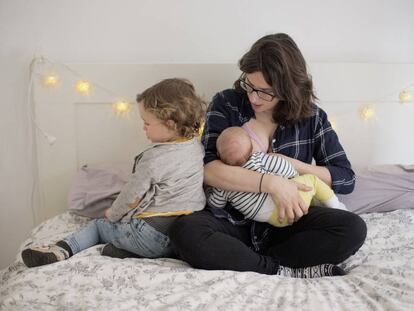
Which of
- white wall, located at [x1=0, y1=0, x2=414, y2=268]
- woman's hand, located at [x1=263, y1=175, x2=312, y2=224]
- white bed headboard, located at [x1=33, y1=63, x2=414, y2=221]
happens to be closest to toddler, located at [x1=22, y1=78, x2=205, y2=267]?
woman's hand, located at [x1=263, y1=175, x2=312, y2=224]

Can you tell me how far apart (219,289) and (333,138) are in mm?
770

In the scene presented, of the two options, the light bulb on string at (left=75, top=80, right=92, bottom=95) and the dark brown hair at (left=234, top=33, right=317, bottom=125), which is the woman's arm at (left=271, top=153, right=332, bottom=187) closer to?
the dark brown hair at (left=234, top=33, right=317, bottom=125)

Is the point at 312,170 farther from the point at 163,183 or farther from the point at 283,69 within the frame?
the point at 163,183

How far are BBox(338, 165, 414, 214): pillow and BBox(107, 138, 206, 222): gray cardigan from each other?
65 cm

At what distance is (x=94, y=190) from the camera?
157cm

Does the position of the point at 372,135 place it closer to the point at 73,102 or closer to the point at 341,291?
the point at 341,291

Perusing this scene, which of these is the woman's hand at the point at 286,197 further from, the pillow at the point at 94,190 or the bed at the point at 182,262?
the pillow at the point at 94,190

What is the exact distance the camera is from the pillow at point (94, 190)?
1523 millimetres

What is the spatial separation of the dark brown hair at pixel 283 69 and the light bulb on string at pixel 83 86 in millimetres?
717

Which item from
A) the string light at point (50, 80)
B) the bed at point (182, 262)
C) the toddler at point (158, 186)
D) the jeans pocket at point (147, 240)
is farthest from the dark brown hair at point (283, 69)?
the string light at point (50, 80)

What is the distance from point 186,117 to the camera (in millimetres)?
1295

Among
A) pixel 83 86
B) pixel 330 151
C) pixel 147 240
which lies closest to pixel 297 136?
pixel 330 151

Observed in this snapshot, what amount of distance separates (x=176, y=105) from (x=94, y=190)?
1.73 ft

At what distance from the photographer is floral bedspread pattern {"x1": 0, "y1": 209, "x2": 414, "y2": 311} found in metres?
0.90
